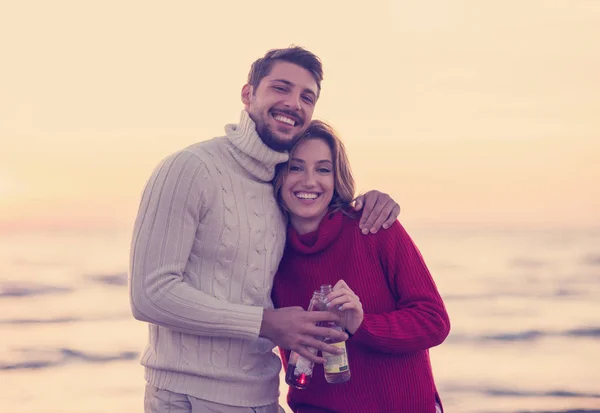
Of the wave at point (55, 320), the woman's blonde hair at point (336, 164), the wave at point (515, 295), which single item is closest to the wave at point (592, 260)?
the wave at point (515, 295)

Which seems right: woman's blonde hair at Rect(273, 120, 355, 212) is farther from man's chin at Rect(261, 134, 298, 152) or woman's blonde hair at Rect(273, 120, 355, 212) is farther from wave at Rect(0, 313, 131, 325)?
wave at Rect(0, 313, 131, 325)

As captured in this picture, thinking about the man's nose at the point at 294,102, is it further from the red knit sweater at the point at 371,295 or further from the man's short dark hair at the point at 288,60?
the red knit sweater at the point at 371,295

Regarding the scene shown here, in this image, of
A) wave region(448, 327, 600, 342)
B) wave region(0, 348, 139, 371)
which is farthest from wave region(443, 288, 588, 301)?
wave region(0, 348, 139, 371)

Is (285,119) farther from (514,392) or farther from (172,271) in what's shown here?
(514,392)

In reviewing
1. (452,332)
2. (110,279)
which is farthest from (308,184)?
(110,279)

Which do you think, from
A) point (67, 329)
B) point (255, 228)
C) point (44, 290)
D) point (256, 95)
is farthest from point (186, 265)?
point (44, 290)

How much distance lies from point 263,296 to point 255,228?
285 millimetres

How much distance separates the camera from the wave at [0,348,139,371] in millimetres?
9750

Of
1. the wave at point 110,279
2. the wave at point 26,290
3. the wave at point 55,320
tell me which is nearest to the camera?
the wave at point 55,320

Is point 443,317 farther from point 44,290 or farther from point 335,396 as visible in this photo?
point 44,290

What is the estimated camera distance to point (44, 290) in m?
13.7

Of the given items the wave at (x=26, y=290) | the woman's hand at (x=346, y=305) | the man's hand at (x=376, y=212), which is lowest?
the woman's hand at (x=346, y=305)

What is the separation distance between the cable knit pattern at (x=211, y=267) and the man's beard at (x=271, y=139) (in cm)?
5

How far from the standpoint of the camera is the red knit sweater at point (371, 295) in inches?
148
